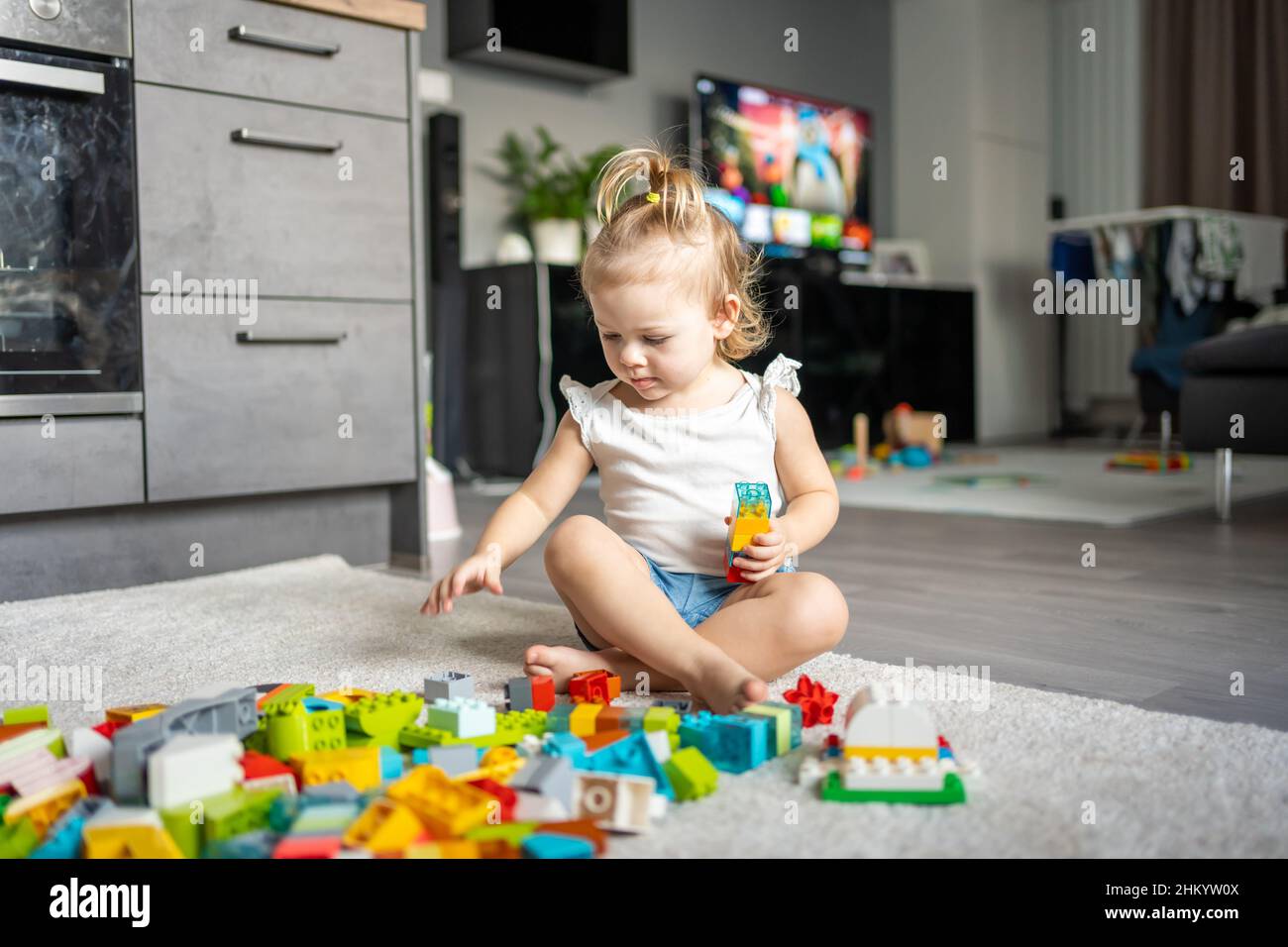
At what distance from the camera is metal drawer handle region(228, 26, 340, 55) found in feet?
6.15

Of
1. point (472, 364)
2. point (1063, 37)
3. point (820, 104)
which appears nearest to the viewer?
point (472, 364)

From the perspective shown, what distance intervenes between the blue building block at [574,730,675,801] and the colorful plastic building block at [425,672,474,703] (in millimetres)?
206

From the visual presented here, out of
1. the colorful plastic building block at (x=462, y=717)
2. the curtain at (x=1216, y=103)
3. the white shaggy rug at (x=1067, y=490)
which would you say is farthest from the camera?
the curtain at (x=1216, y=103)

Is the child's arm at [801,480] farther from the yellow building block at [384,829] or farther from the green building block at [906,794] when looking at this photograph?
the yellow building block at [384,829]

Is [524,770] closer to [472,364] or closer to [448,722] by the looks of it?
[448,722]

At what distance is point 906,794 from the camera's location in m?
0.83

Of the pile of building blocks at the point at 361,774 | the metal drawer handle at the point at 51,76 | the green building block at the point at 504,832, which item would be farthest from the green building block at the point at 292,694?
the metal drawer handle at the point at 51,76

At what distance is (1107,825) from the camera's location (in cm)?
79

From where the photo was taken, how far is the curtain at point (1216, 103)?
17.2 feet

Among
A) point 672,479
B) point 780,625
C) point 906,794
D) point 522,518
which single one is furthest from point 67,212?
point 906,794

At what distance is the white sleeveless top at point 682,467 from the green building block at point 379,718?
0.38 m

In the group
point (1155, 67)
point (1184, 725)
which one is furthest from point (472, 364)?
point (1155, 67)
